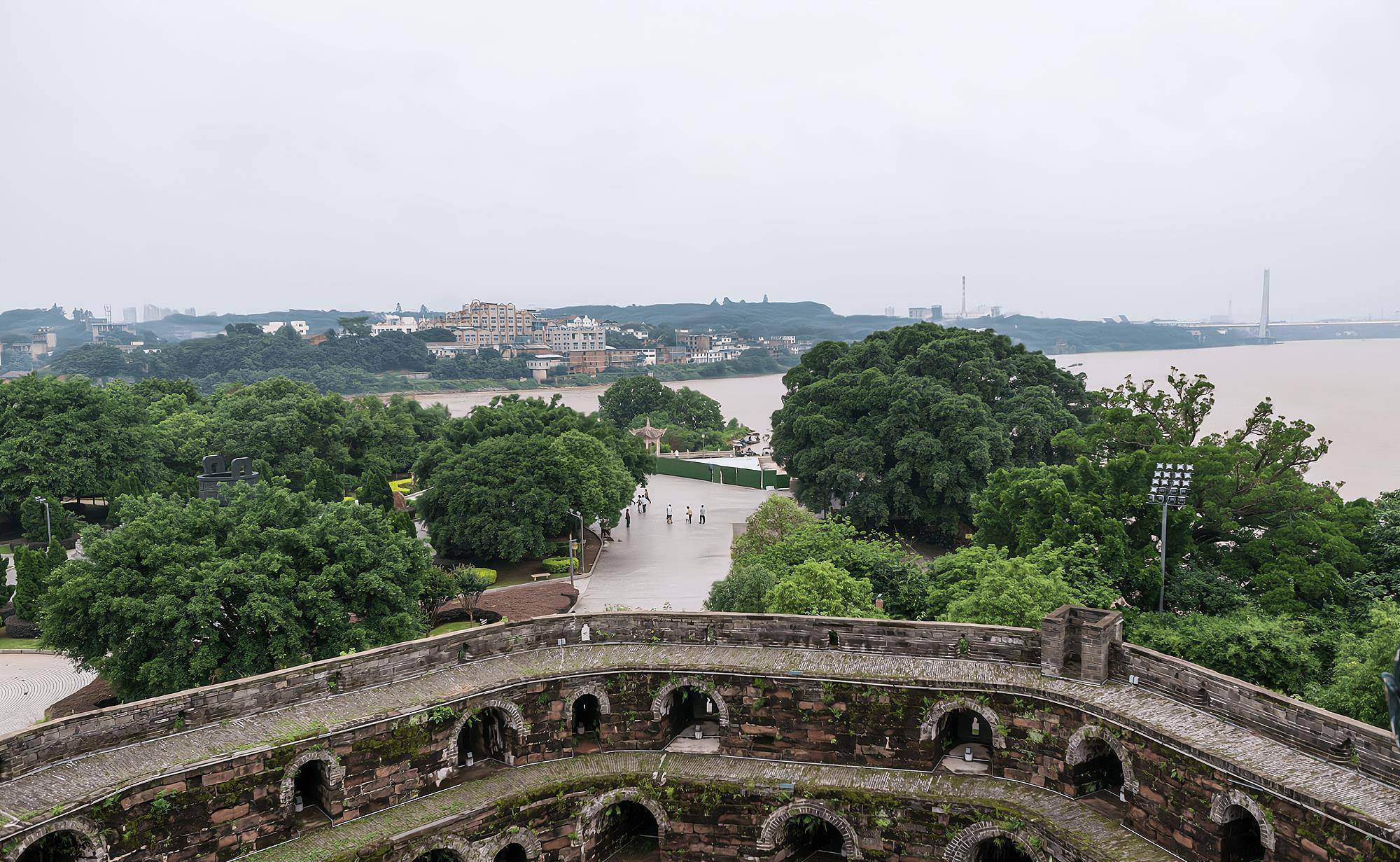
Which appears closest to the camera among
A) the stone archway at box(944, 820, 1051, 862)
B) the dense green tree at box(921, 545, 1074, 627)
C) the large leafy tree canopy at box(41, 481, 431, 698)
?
the stone archway at box(944, 820, 1051, 862)

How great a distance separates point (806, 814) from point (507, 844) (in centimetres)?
525

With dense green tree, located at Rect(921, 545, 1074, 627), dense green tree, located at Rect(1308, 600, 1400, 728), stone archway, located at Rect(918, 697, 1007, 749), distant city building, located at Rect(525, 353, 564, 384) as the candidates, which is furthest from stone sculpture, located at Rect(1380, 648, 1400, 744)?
distant city building, located at Rect(525, 353, 564, 384)

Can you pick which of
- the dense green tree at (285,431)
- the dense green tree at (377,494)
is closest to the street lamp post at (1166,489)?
the dense green tree at (377,494)

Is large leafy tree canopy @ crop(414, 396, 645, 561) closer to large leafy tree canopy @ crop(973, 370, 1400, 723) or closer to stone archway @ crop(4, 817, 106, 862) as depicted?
large leafy tree canopy @ crop(973, 370, 1400, 723)

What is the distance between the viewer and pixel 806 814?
650 inches

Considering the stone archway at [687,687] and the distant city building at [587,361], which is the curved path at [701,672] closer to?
the stone archway at [687,687]

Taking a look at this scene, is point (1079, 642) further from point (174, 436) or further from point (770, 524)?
point (174, 436)

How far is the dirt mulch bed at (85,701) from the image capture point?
23.2 m

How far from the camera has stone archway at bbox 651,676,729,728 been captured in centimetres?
1733

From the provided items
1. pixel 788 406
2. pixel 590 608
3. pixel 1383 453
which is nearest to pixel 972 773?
pixel 590 608

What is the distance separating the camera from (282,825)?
14898mm

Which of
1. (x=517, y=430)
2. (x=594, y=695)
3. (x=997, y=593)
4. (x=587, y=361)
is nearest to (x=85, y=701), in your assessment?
(x=594, y=695)

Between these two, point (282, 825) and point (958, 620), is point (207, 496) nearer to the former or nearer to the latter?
point (282, 825)

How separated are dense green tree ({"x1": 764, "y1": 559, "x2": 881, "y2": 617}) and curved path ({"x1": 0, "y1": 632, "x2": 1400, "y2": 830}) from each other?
4692mm
